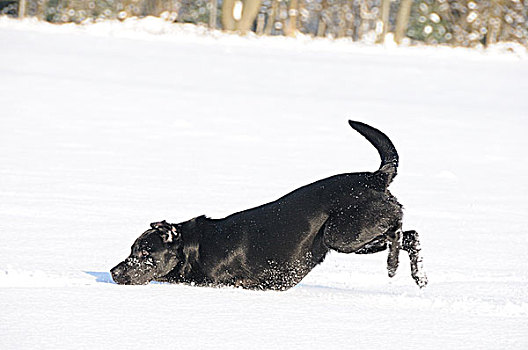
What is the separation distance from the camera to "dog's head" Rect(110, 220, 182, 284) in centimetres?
345

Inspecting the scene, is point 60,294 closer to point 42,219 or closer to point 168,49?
point 42,219

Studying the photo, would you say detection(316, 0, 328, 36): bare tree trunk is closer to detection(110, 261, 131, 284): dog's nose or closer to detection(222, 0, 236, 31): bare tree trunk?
detection(222, 0, 236, 31): bare tree trunk

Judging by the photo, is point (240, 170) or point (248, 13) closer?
point (240, 170)

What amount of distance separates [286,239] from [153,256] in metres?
0.60

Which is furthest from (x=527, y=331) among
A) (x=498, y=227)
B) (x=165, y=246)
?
(x=498, y=227)

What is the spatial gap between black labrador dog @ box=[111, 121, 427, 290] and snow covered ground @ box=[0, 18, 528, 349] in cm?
12

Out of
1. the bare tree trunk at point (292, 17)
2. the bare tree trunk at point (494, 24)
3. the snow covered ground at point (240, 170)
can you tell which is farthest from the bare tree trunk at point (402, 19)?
the bare tree trunk at point (292, 17)

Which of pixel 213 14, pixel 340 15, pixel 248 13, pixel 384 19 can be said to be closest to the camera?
pixel 213 14

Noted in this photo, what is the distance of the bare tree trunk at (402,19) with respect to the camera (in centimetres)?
1998

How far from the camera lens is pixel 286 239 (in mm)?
3395

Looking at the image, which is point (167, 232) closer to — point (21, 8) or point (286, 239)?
point (286, 239)

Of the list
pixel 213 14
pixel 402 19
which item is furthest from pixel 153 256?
pixel 402 19

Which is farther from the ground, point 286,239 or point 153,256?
point 286,239

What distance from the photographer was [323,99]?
41.0 ft
